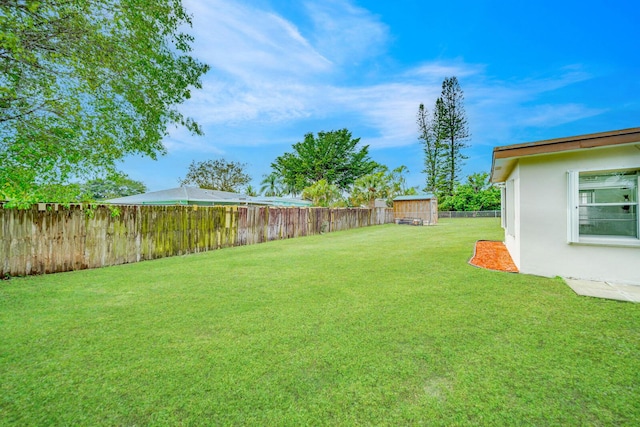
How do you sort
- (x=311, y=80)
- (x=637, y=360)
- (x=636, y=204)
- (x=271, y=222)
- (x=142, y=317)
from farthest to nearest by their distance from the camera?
(x=311, y=80) < (x=271, y=222) < (x=636, y=204) < (x=142, y=317) < (x=637, y=360)

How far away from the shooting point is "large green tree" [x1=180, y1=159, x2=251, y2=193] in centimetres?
3206

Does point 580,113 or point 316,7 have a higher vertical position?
point 580,113

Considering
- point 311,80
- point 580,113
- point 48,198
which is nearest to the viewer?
point 48,198

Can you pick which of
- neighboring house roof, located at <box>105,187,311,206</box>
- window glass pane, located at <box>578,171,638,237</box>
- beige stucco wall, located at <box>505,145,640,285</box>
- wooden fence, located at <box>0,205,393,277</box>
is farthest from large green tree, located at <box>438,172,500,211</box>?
beige stucco wall, located at <box>505,145,640,285</box>

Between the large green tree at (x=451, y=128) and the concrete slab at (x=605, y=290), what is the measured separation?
2945cm

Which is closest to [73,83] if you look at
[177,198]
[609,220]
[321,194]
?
[609,220]

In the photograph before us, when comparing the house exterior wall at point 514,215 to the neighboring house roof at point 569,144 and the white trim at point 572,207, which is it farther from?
the white trim at point 572,207

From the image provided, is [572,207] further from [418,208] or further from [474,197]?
[474,197]

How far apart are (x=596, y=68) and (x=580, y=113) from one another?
14366mm

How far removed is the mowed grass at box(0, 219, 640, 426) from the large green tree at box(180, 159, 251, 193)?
30.1 meters

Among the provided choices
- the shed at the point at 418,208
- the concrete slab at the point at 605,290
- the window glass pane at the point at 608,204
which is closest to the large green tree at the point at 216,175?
the shed at the point at 418,208

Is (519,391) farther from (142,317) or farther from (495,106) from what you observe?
(495,106)

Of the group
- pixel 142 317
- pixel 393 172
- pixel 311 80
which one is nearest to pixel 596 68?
pixel 393 172

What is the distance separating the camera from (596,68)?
64.0 feet
